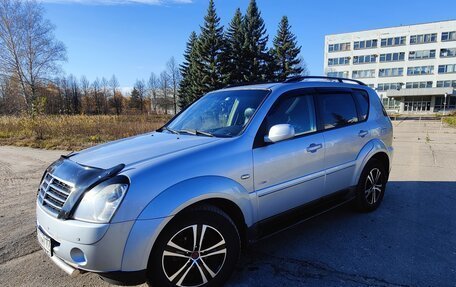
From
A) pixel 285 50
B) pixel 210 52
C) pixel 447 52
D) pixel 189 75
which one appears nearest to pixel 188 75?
pixel 189 75

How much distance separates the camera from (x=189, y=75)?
149 ft

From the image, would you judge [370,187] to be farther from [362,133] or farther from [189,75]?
[189,75]

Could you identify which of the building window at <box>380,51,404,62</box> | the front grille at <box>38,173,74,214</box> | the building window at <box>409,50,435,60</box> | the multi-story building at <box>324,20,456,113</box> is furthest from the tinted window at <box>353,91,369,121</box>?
the building window at <box>380,51,404,62</box>

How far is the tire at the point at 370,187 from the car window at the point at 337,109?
0.80 metres

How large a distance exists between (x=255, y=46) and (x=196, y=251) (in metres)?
41.9

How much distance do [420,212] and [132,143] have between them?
4.40m

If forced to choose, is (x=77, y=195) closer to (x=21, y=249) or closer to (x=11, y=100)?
(x=21, y=249)

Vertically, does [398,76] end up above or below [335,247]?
above

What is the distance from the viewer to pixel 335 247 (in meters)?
3.69

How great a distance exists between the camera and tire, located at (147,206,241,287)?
8.14 feet

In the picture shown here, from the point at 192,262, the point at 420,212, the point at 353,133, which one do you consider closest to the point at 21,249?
the point at 192,262

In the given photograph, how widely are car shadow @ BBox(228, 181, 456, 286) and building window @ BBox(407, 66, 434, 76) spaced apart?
74.1 metres

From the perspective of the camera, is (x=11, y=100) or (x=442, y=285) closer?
(x=442, y=285)

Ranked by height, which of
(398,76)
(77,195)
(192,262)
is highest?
(398,76)
